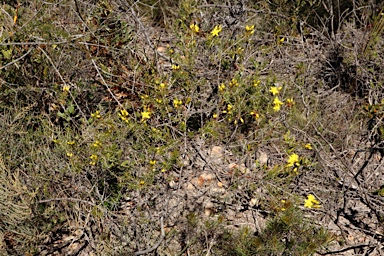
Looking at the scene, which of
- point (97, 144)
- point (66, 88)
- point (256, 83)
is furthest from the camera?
point (256, 83)

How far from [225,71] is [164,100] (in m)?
0.64

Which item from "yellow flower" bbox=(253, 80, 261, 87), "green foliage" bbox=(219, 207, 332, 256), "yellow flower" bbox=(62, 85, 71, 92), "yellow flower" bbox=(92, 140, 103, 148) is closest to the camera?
"green foliage" bbox=(219, 207, 332, 256)

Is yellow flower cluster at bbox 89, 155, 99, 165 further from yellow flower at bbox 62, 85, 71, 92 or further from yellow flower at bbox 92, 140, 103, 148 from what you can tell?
yellow flower at bbox 62, 85, 71, 92

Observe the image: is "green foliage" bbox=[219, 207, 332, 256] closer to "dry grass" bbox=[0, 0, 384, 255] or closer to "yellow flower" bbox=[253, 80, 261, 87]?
"dry grass" bbox=[0, 0, 384, 255]

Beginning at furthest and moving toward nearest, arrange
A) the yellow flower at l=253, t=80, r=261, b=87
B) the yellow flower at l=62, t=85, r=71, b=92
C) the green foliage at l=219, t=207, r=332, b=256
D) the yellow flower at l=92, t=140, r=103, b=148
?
the yellow flower at l=253, t=80, r=261, b=87
the yellow flower at l=62, t=85, r=71, b=92
the yellow flower at l=92, t=140, r=103, b=148
the green foliage at l=219, t=207, r=332, b=256

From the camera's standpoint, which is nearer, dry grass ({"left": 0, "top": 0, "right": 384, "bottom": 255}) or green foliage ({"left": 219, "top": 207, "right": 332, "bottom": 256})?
green foliage ({"left": 219, "top": 207, "right": 332, "bottom": 256})

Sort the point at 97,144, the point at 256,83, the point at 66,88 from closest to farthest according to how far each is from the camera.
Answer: the point at 97,144
the point at 66,88
the point at 256,83

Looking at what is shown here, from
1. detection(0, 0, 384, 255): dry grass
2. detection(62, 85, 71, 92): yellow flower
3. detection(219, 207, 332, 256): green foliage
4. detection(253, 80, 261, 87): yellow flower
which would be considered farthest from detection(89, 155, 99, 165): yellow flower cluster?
detection(253, 80, 261, 87): yellow flower

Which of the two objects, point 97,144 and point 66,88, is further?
point 66,88

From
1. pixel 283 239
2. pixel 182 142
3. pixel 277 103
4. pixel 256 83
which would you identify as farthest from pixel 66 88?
pixel 283 239

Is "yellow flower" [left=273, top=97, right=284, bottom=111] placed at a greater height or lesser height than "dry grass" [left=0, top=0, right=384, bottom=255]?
greater

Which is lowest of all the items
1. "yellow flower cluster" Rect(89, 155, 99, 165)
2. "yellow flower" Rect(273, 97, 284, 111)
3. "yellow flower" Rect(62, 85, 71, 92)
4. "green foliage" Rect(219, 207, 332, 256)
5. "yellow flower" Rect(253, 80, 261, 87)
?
"green foliage" Rect(219, 207, 332, 256)

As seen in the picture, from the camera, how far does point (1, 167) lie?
2.34 m

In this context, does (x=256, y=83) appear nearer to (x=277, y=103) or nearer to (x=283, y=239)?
(x=277, y=103)
